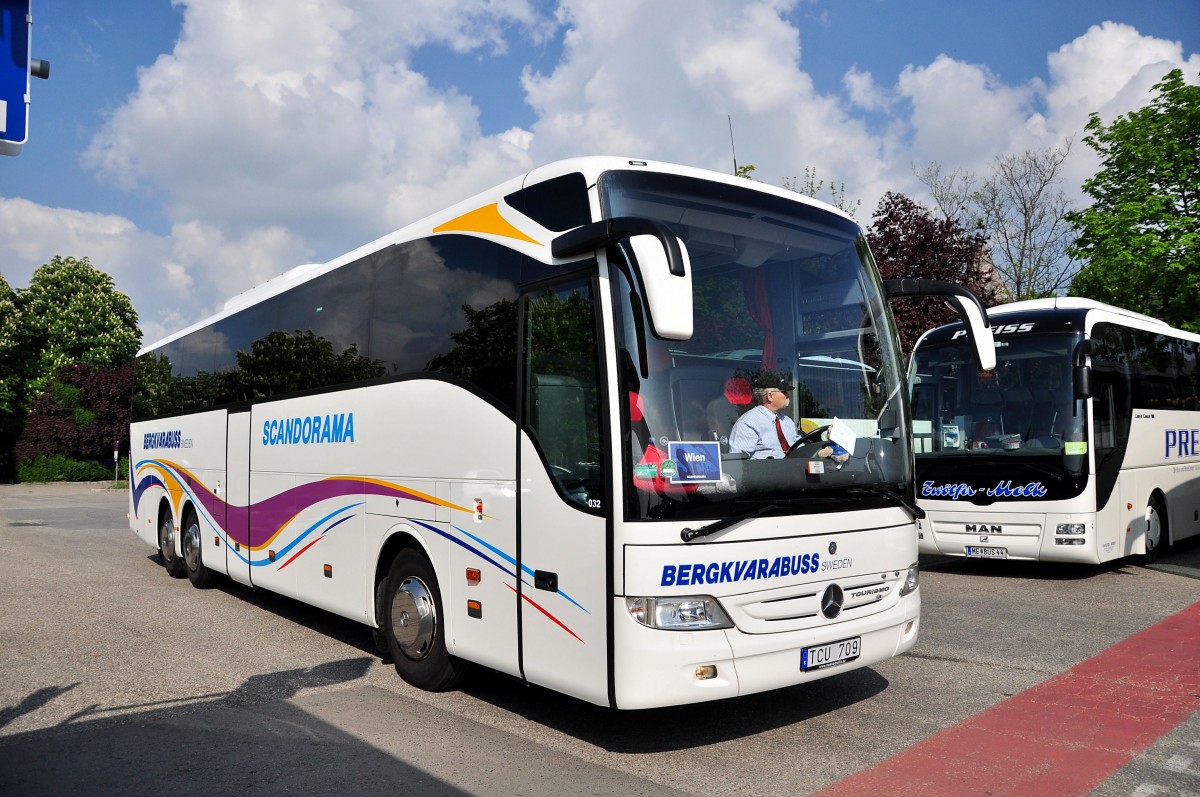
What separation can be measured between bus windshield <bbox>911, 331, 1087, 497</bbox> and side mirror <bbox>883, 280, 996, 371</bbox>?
5.52m

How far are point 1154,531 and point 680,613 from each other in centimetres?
1066

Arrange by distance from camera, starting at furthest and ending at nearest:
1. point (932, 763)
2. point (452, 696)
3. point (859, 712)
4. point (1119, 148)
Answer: point (1119, 148) < point (452, 696) < point (859, 712) < point (932, 763)

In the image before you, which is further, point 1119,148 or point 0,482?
point 0,482

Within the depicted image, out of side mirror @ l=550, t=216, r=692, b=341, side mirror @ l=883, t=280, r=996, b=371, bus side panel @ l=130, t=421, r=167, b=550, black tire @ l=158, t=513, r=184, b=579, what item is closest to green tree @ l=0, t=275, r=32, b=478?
bus side panel @ l=130, t=421, r=167, b=550

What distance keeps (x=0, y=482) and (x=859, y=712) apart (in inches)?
2029

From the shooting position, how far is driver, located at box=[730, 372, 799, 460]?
18.3ft

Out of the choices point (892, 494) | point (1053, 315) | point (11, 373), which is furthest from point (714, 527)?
point (11, 373)

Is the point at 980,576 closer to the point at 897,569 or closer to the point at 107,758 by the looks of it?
the point at 897,569

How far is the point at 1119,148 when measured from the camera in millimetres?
24844

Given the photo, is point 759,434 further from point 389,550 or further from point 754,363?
point 389,550

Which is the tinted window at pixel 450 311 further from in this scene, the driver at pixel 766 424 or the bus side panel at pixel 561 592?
the driver at pixel 766 424

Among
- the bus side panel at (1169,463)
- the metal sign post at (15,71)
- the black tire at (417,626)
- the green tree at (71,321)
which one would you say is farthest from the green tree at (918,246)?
the green tree at (71,321)

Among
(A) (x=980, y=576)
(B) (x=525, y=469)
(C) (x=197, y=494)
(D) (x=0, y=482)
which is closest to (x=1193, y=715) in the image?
(B) (x=525, y=469)

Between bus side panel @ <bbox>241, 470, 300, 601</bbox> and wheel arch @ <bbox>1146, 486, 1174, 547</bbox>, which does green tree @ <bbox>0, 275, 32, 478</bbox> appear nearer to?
bus side panel @ <bbox>241, 470, 300, 601</bbox>
